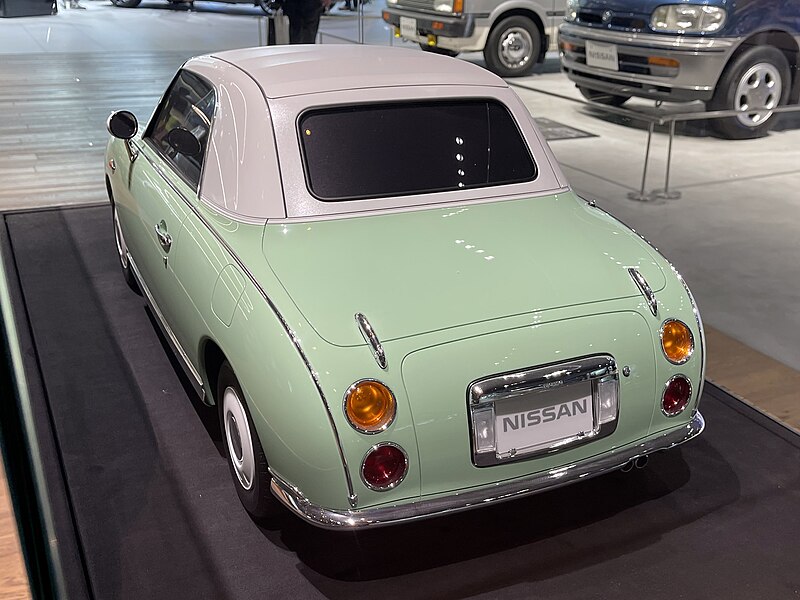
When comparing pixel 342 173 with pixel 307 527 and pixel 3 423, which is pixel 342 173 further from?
pixel 3 423

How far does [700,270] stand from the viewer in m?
4.82

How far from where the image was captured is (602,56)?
7.67 meters

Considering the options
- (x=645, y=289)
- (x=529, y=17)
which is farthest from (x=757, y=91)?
(x=645, y=289)

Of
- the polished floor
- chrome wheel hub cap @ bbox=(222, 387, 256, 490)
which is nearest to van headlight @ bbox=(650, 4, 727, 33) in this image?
the polished floor

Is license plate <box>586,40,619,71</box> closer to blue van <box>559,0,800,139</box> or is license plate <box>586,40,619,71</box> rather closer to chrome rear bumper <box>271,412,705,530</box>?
blue van <box>559,0,800,139</box>

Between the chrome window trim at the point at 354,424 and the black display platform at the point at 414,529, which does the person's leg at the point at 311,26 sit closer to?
the black display platform at the point at 414,529

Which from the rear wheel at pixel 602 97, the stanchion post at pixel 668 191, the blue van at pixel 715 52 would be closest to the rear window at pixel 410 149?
the stanchion post at pixel 668 191

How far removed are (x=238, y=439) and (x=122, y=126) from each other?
163cm

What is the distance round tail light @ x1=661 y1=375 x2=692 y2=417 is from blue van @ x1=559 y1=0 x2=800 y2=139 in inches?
187

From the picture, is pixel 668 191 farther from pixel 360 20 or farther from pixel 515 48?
pixel 360 20

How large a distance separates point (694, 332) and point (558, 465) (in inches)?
24.3

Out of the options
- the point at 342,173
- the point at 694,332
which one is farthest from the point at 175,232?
the point at 694,332

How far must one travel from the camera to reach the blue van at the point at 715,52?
22.6 feet

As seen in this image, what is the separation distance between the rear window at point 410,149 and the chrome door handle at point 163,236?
Result: 25.3 inches
